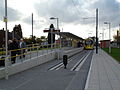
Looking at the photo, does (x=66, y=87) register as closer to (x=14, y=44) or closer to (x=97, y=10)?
(x=14, y=44)

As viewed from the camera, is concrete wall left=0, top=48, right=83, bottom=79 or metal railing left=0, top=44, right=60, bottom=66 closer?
concrete wall left=0, top=48, right=83, bottom=79

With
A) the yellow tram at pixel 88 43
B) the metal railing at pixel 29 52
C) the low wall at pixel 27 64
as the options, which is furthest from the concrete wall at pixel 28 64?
the yellow tram at pixel 88 43

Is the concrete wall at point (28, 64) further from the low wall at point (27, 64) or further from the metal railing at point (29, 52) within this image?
the metal railing at point (29, 52)

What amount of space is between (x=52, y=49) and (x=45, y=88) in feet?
48.7

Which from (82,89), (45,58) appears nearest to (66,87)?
(82,89)

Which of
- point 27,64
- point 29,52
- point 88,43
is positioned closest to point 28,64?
point 27,64

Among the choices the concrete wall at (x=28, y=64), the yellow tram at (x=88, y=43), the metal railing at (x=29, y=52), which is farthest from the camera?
the yellow tram at (x=88, y=43)

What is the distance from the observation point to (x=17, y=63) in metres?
12.8

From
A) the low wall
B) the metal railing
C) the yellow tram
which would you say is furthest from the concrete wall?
the yellow tram

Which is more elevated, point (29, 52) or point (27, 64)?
point (29, 52)

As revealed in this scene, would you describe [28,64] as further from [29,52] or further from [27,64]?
[29,52]

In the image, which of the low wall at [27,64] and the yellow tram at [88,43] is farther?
the yellow tram at [88,43]

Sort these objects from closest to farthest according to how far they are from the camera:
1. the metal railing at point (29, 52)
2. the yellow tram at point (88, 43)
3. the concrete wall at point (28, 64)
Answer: the concrete wall at point (28, 64)
the metal railing at point (29, 52)
the yellow tram at point (88, 43)

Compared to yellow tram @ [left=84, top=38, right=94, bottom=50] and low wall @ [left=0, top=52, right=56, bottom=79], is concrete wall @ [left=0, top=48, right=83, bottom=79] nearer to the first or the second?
low wall @ [left=0, top=52, right=56, bottom=79]
